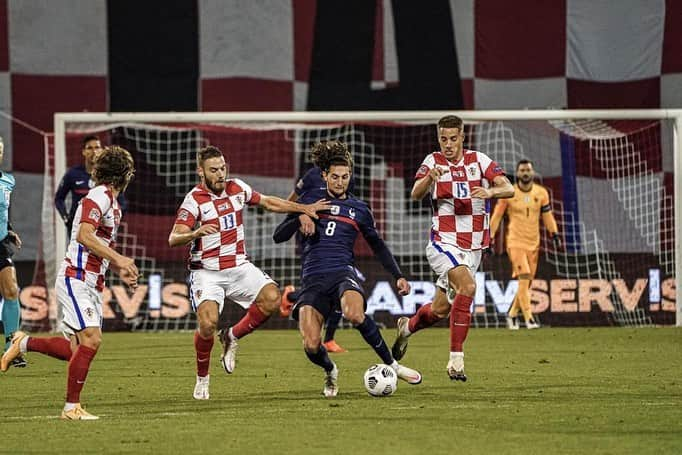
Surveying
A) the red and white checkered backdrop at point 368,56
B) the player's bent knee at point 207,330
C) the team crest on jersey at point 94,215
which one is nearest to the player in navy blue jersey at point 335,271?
the player's bent knee at point 207,330

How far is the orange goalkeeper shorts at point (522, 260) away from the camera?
1588 centimetres

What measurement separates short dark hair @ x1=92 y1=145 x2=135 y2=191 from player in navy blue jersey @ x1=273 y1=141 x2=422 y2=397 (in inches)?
60.4

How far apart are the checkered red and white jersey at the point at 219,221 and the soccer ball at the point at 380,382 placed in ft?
4.08

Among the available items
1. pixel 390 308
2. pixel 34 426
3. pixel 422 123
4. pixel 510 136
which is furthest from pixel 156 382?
pixel 510 136

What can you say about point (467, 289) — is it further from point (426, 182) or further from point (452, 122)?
point (452, 122)

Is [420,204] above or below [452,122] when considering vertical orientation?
below

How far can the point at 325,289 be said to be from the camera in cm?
855

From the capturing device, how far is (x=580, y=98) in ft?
61.4

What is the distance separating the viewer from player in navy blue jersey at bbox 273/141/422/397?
8398 millimetres

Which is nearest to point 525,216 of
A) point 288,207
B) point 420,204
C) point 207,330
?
point 420,204

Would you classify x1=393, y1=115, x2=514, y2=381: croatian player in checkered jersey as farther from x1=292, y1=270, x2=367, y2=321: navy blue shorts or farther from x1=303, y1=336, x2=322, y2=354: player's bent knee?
x1=303, y1=336, x2=322, y2=354: player's bent knee

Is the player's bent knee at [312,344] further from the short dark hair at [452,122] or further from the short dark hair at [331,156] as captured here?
the short dark hair at [452,122]

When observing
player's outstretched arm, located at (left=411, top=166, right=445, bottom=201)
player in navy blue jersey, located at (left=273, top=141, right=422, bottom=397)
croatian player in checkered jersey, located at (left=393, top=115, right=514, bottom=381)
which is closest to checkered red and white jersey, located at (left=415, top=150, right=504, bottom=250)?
croatian player in checkered jersey, located at (left=393, top=115, right=514, bottom=381)

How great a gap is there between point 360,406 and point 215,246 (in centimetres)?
160
